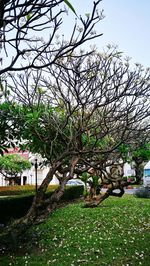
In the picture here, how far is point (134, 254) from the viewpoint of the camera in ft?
21.1

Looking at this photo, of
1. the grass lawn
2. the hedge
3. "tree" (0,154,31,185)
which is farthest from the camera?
"tree" (0,154,31,185)

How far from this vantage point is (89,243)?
23.8 ft

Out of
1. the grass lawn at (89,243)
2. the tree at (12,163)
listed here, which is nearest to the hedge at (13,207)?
the grass lawn at (89,243)

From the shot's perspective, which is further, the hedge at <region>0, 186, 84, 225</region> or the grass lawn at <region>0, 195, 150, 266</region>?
the hedge at <region>0, 186, 84, 225</region>

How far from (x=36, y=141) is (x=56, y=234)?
8.14 ft

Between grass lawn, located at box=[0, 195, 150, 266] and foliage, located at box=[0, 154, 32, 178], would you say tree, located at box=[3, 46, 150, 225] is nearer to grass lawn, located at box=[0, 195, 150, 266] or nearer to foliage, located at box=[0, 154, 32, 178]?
grass lawn, located at box=[0, 195, 150, 266]

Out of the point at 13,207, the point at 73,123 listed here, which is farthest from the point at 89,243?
the point at 13,207

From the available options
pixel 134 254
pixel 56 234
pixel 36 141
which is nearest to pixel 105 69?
pixel 36 141

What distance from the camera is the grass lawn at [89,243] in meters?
6.21

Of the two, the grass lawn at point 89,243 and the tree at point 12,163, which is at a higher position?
the tree at point 12,163

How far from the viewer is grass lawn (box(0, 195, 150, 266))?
20.4ft

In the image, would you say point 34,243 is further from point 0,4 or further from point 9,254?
point 0,4

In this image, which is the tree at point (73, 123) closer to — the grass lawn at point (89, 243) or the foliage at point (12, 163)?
the grass lawn at point (89, 243)

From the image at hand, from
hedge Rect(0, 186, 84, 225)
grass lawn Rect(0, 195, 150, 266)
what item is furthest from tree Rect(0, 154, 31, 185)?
grass lawn Rect(0, 195, 150, 266)
